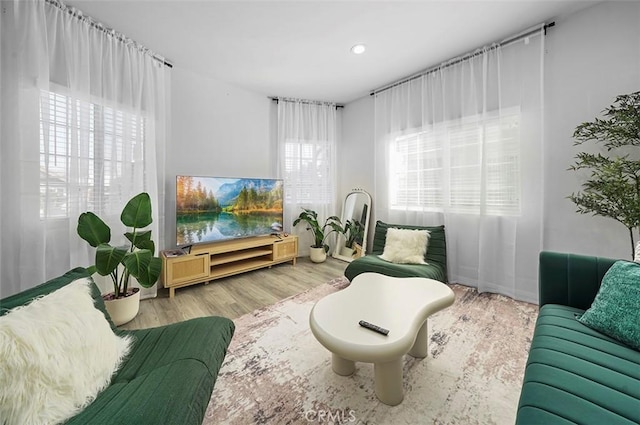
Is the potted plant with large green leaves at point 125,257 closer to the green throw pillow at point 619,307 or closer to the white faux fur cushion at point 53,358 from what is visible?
the white faux fur cushion at point 53,358

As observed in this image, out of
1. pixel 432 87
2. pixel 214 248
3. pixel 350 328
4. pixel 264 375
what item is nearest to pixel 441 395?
pixel 350 328

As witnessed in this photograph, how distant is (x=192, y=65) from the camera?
285cm

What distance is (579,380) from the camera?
87cm

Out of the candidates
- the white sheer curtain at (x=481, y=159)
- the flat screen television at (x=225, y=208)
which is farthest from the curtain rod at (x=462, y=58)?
the flat screen television at (x=225, y=208)

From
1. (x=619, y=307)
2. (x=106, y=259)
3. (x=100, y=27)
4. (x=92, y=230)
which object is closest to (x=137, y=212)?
(x=92, y=230)

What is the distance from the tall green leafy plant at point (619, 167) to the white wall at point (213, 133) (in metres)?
3.53

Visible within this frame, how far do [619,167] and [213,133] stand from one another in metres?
3.96

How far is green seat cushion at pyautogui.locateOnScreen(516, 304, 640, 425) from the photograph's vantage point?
75 cm

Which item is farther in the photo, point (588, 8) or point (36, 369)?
point (588, 8)

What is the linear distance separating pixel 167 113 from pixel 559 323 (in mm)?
3834

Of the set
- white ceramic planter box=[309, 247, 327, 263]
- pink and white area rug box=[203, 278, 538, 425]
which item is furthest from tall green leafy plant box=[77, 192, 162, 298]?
white ceramic planter box=[309, 247, 327, 263]

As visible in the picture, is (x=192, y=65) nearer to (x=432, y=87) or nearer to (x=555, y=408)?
(x=432, y=87)

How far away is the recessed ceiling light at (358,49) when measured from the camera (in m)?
2.49

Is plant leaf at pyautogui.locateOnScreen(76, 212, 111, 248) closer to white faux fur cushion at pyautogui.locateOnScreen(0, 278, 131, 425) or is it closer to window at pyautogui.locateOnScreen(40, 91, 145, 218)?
window at pyautogui.locateOnScreen(40, 91, 145, 218)
